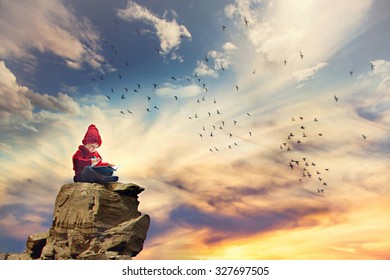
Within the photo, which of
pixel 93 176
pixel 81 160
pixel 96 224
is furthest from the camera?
pixel 81 160

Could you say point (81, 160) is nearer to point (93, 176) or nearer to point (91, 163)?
point (91, 163)

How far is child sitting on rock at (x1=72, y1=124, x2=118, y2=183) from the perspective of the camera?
3020 cm

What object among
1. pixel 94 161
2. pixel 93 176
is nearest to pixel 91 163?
pixel 94 161

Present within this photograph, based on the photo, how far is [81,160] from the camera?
100 ft

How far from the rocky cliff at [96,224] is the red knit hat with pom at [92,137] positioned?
352cm

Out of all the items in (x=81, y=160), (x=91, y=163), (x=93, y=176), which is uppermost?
(x=81, y=160)

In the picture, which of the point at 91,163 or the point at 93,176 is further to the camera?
the point at 91,163

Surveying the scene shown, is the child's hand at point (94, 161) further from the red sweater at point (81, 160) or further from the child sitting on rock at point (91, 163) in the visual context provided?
the red sweater at point (81, 160)

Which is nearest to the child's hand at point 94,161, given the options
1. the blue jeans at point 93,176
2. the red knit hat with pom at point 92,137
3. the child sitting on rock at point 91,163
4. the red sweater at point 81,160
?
the child sitting on rock at point 91,163

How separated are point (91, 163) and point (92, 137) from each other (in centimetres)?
212
